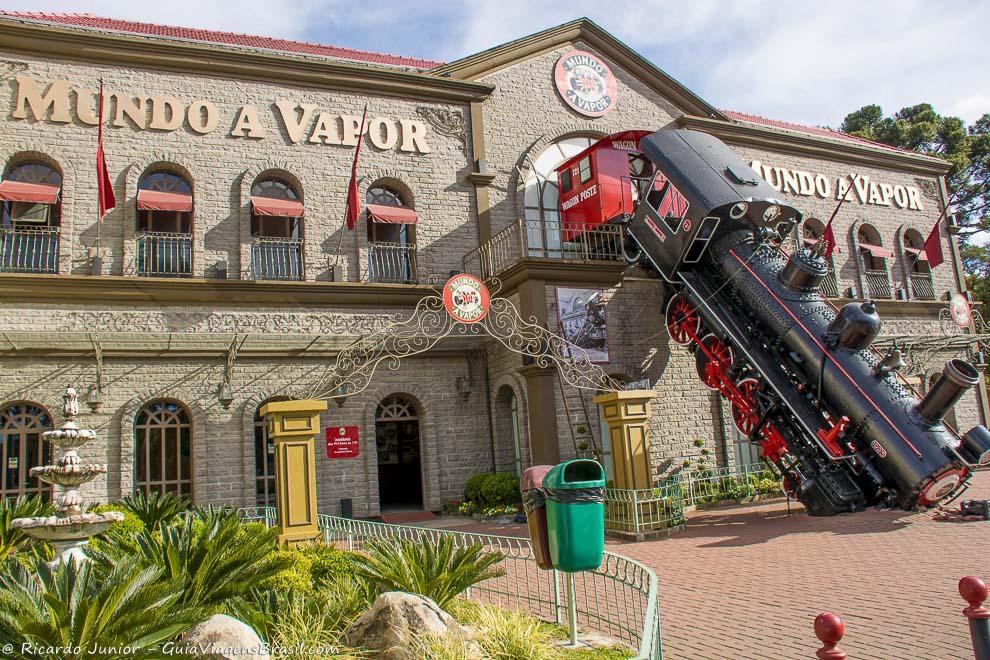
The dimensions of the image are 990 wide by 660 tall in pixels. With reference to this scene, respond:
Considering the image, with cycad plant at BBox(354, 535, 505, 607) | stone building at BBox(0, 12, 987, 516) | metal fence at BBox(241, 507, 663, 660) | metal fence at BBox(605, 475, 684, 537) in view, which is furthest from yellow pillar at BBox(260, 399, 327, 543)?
metal fence at BBox(605, 475, 684, 537)

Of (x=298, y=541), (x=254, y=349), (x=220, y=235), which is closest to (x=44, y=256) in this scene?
(x=220, y=235)

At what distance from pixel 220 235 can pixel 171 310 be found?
1970 millimetres

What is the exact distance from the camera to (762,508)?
14.9 metres

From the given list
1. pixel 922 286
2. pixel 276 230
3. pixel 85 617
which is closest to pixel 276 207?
pixel 276 230

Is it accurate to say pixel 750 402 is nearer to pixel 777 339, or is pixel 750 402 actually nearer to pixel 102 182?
pixel 777 339

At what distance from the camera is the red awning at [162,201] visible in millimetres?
15266

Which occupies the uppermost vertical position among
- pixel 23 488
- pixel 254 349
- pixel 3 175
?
pixel 3 175

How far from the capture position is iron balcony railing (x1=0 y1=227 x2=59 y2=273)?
1463cm

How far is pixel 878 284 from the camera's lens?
936 inches

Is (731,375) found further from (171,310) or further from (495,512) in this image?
(171,310)

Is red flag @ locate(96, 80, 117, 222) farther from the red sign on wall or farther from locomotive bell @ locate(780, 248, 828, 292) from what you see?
locomotive bell @ locate(780, 248, 828, 292)

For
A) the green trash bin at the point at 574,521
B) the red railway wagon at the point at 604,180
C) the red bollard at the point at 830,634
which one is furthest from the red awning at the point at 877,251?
the red bollard at the point at 830,634

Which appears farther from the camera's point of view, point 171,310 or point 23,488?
point 171,310

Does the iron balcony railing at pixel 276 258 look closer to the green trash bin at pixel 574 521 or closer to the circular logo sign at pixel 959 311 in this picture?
the green trash bin at pixel 574 521
